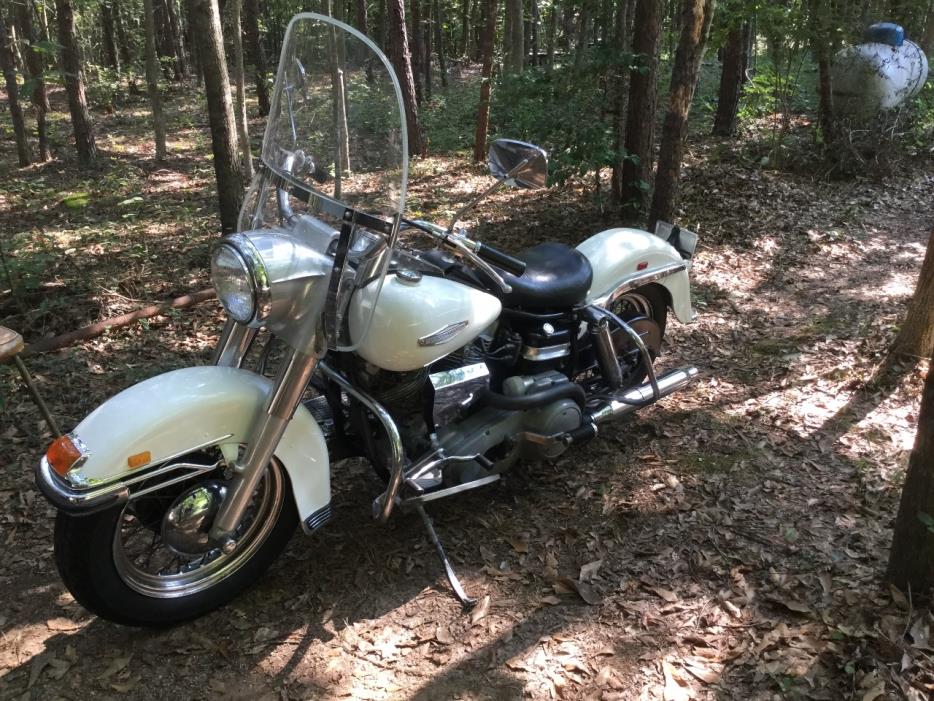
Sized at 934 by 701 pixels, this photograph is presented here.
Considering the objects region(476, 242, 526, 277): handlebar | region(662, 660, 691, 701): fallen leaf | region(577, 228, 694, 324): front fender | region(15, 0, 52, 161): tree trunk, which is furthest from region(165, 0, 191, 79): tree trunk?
region(662, 660, 691, 701): fallen leaf

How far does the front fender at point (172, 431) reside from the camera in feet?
7.58

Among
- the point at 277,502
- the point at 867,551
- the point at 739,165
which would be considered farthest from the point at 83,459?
the point at 739,165

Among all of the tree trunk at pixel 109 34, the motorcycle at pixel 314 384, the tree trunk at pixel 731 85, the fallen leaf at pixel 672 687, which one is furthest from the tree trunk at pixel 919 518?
the tree trunk at pixel 109 34

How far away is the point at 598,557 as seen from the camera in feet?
10.5

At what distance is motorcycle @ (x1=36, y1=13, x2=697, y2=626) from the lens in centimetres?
237

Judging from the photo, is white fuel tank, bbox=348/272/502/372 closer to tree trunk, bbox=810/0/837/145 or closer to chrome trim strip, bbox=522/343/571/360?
chrome trim strip, bbox=522/343/571/360

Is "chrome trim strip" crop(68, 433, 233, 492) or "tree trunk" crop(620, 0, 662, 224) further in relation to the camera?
"tree trunk" crop(620, 0, 662, 224)

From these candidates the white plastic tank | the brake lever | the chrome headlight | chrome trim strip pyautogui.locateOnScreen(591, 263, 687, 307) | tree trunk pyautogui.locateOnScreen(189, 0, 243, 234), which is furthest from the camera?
the white plastic tank

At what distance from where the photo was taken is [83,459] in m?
2.32

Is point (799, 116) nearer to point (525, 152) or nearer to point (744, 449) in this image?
point (744, 449)

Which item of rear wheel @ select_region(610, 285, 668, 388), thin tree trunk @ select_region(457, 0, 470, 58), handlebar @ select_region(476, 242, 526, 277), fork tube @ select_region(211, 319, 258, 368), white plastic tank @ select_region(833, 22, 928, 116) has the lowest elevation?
rear wheel @ select_region(610, 285, 668, 388)

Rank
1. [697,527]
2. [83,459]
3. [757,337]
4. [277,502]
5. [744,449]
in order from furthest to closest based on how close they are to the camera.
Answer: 1. [757,337]
2. [744,449]
3. [697,527]
4. [277,502]
5. [83,459]

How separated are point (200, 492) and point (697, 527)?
2293mm

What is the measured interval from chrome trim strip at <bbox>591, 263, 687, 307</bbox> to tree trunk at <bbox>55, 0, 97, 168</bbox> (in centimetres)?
972
